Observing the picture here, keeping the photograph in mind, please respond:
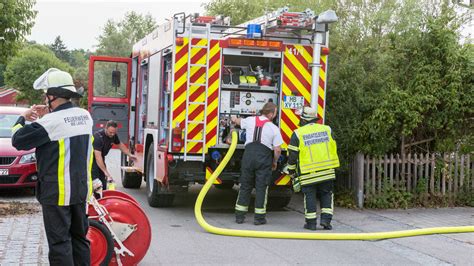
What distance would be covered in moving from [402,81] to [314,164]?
116 inches

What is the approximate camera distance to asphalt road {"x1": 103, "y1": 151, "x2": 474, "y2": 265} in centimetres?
692

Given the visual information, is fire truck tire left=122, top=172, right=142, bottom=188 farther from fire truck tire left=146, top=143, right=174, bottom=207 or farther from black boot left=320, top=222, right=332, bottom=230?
black boot left=320, top=222, right=332, bottom=230

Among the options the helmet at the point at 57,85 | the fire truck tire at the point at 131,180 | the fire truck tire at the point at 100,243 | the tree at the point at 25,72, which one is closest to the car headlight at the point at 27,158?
the fire truck tire at the point at 131,180

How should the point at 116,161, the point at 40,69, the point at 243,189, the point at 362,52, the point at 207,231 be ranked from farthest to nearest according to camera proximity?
1. the point at 40,69
2. the point at 116,161
3. the point at 362,52
4. the point at 243,189
5. the point at 207,231

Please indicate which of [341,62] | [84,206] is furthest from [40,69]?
[84,206]

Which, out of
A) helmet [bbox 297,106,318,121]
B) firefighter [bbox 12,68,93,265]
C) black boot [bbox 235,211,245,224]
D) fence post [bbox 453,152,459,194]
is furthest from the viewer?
fence post [bbox 453,152,459,194]

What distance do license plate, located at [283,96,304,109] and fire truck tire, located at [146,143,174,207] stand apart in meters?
2.23

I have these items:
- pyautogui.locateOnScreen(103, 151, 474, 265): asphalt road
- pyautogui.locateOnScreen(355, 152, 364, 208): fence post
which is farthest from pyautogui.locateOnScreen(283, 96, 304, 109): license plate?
pyautogui.locateOnScreen(103, 151, 474, 265): asphalt road

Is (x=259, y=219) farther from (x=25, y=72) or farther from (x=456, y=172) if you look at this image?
(x=25, y=72)

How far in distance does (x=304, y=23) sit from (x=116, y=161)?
1205 centimetres

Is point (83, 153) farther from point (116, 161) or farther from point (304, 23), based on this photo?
point (116, 161)

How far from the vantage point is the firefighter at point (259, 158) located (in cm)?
908

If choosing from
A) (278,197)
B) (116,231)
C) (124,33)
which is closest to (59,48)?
(124,33)

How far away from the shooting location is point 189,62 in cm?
938
